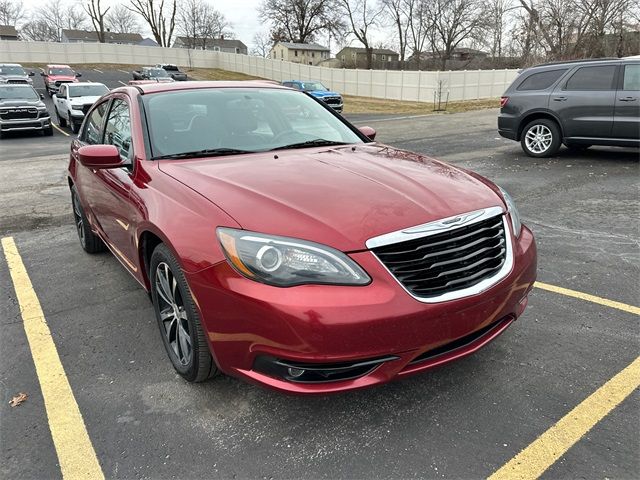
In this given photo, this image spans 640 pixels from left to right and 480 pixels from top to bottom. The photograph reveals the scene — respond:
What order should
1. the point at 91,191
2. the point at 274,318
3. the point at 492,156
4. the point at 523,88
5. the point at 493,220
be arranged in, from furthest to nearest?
the point at 492,156
the point at 523,88
the point at 91,191
the point at 493,220
the point at 274,318

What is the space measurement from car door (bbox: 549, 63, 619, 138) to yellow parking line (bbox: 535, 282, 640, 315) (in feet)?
20.2

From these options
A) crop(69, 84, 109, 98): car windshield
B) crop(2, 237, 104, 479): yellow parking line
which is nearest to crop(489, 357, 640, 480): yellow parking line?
crop(2, 237, 104, 479): yellow parking line

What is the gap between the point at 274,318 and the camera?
2031 mm

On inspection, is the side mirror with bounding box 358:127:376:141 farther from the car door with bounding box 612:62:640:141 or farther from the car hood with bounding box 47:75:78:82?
the car hood with bounding box 47:75:78:82

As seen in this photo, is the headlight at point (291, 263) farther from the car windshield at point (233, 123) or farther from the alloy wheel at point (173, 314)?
the car windshield at point (233, 123)

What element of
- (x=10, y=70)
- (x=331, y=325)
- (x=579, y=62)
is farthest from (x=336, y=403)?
(x=10, y=70)

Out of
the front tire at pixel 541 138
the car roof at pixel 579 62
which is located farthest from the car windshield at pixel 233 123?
the car roof at pixel 579 62

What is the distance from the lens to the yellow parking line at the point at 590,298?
3.53 m

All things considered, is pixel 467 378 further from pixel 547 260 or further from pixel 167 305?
pixel 547 260

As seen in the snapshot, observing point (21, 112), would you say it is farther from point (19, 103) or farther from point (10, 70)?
point (10, 70)

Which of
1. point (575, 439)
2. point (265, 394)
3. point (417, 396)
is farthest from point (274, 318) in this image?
point (575, 439)

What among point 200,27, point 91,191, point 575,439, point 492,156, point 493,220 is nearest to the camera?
point 575,439

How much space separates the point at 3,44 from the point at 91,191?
5930cm

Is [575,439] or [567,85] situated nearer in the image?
[575,439]
